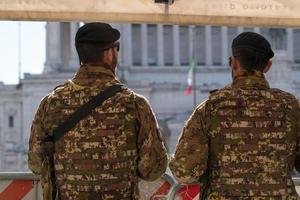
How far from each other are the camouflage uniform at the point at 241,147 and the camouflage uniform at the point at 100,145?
0.60ft

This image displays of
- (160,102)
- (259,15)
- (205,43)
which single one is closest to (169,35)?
(205,43)

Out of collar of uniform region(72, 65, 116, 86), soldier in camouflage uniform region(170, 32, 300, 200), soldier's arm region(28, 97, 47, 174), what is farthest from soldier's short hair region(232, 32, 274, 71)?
soldier's arm region(28, 97, 47, 174)

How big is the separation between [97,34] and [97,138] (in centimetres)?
58

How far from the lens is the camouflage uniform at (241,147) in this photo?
4176 millimetres

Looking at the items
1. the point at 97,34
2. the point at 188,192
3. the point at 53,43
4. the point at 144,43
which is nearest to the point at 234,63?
the point at 97,34

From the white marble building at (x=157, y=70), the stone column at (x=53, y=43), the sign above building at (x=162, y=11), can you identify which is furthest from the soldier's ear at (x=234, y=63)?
the stone column at (x=53, y=43)

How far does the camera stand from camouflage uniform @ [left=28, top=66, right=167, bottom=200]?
4.12m

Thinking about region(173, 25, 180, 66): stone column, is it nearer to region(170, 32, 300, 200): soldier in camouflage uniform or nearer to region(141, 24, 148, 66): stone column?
region(141, 24, 148, 66): stone column

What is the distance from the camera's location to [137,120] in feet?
13.8

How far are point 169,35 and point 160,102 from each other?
16.7 m

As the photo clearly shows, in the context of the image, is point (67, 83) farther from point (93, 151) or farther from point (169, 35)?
point (169, 35)

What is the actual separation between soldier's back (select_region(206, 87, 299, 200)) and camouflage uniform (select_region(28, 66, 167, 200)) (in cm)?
32

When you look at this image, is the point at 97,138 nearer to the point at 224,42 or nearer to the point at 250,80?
the point at 250,80

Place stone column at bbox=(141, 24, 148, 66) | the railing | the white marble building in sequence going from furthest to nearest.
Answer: stone column at bbox=(141, 24, 148, 66)
the white marble building
the railing
